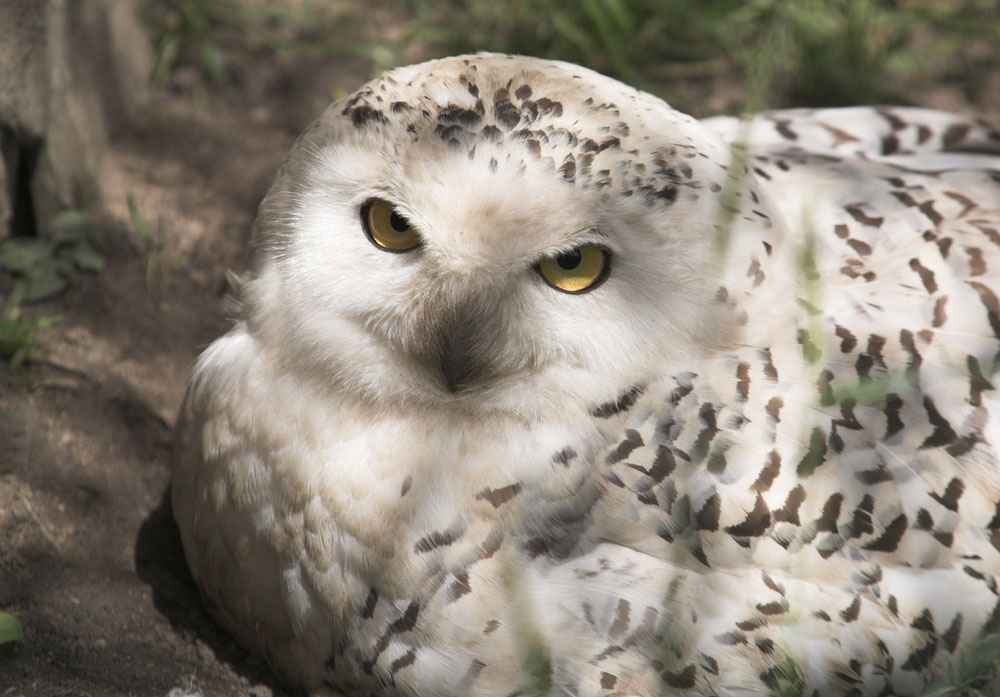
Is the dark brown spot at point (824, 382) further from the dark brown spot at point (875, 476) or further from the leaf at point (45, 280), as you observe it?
the leaf at point (45, 280)

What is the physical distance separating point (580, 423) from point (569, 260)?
1.20 ft

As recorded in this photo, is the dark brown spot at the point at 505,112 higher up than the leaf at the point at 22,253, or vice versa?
the dark brown spot at the point at 505,112

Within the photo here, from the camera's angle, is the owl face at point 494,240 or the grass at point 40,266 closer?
the owl face at point 494,240

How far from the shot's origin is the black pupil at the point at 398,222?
202 cm

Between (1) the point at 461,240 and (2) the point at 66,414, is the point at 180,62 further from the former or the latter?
(1) the point at 461,240

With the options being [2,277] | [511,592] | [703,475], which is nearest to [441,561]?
[511,592]

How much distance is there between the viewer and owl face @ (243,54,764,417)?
1988 mm

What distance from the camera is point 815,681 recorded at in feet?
6.91

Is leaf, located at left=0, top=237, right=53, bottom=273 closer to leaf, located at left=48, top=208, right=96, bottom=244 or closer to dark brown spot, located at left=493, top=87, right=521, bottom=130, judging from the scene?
leaf, located at left=48, top=208, right=96, bottom=244

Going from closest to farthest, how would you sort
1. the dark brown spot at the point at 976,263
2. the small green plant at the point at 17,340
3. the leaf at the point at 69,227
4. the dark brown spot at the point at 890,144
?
1. the dark brown spot at the point at 976,263
2. the small green plant at the point at 17,340
3. the dark brown spot at the point at 890,144
4. the leaf at the point at 69,227

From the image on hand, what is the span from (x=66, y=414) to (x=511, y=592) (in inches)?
57.3

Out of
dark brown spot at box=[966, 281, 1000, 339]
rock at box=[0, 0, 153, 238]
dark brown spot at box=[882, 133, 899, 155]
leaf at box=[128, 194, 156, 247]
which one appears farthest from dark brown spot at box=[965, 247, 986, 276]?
rock at box=[0, 0, 153, 238]

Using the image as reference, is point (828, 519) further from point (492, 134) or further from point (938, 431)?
point (492, 134)

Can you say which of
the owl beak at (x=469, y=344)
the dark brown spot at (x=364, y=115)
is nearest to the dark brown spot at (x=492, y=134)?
the dark brown spot at (x=364, y=115)
